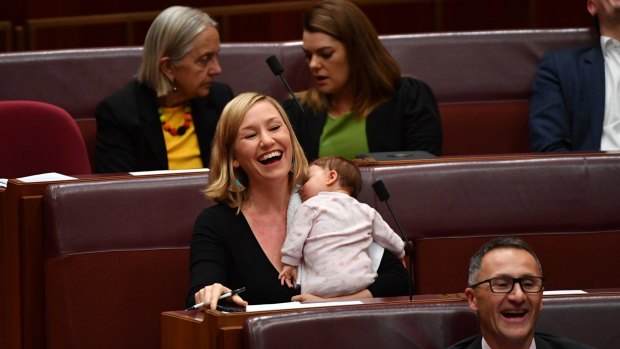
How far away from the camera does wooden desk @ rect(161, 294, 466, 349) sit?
94cm

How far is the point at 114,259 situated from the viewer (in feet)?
3.96

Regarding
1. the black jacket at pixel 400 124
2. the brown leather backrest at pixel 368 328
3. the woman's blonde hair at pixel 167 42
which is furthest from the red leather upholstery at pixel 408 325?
the woman's blonde hair at pixel 167 42

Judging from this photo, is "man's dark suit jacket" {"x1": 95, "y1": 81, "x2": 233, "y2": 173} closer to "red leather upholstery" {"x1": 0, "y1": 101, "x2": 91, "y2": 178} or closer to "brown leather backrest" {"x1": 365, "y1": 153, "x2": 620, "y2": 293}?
"red leather upholstery" {"x1": 0, "y1": 101, "x2": 91, "y2": 178}

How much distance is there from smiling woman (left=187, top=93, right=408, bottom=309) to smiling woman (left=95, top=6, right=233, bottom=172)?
393 mm

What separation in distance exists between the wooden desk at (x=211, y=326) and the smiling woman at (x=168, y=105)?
0.58m

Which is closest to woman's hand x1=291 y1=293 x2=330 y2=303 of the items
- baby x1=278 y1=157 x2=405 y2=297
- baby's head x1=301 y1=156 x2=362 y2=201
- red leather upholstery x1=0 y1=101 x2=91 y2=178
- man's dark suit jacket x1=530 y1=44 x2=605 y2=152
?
baby x1=278 y1=157 x2=405 y2=297

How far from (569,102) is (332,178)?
24.1 inches

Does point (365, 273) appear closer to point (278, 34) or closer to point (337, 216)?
point (337, 216)

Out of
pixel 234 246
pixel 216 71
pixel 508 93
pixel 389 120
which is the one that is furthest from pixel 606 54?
pixel 234 246

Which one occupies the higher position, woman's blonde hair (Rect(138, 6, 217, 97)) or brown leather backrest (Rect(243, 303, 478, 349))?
woman's blonde hair (Rect(138, 6, 217, 97))

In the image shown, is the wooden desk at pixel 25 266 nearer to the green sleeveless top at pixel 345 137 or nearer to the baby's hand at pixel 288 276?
the baby's hand at pixel 288 276

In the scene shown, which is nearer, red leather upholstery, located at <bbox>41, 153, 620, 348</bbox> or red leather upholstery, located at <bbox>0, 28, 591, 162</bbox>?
red leather upholstery, located at <bbox>41, 153, 620, 348</bbox>

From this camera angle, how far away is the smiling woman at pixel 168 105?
5.16 feet

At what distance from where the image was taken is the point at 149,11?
Result: 2227mm
